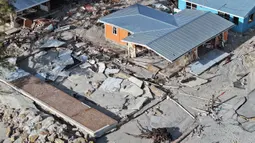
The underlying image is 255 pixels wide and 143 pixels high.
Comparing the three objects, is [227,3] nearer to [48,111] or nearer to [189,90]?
[189,90]

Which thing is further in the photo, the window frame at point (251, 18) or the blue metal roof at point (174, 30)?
the window frame at point (251, 18)

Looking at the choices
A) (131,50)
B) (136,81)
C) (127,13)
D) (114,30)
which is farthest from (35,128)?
(127,13)

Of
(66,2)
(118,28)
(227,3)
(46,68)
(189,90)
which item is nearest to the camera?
(189,90)

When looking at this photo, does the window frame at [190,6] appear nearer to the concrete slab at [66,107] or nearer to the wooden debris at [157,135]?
the concrete slab at [66,107]

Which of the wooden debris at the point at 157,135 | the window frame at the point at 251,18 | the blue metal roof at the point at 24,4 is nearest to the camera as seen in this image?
the wooden debris at the point at 157,135

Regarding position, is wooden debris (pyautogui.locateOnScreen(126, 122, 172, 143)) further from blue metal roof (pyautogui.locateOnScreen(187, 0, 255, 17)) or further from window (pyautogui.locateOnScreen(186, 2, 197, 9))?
window (pyautogui.locateOnScreen(186, 2, 197, 9))

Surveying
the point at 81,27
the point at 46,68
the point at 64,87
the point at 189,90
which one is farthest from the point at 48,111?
the point at 81,27

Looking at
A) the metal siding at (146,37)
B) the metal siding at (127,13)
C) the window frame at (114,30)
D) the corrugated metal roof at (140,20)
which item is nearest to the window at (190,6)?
the corrugated metal roof at (140,20)
